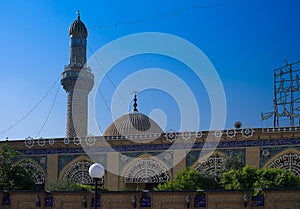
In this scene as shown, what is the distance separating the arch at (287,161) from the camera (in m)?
25.4

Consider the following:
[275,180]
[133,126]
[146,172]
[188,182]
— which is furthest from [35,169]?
[275,180]

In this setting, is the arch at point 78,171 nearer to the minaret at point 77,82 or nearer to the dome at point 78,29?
the minaret at point 77,82

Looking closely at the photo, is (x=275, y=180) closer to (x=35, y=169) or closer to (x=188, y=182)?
(x=188, y=182)

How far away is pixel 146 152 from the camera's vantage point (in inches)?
1109

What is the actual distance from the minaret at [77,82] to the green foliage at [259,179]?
54.5 feet

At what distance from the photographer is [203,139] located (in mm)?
27078

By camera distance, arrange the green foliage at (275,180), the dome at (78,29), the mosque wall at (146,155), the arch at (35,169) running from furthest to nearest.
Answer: the dome at (78,29), the arch at (35,169), the mosque wall at (146,155), the green foliage at (275,180)

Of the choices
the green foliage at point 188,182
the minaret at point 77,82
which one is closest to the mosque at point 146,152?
the green foliage at point 188,182

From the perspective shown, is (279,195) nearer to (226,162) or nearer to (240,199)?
(240,199)

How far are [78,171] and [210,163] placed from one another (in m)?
7.39

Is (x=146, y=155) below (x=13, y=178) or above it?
above

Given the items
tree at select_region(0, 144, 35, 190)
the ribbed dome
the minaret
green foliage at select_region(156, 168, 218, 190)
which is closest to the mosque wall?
the ribbed dome

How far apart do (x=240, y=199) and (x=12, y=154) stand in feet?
41.2

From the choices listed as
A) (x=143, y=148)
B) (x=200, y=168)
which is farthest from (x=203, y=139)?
(x=143, y=148)
